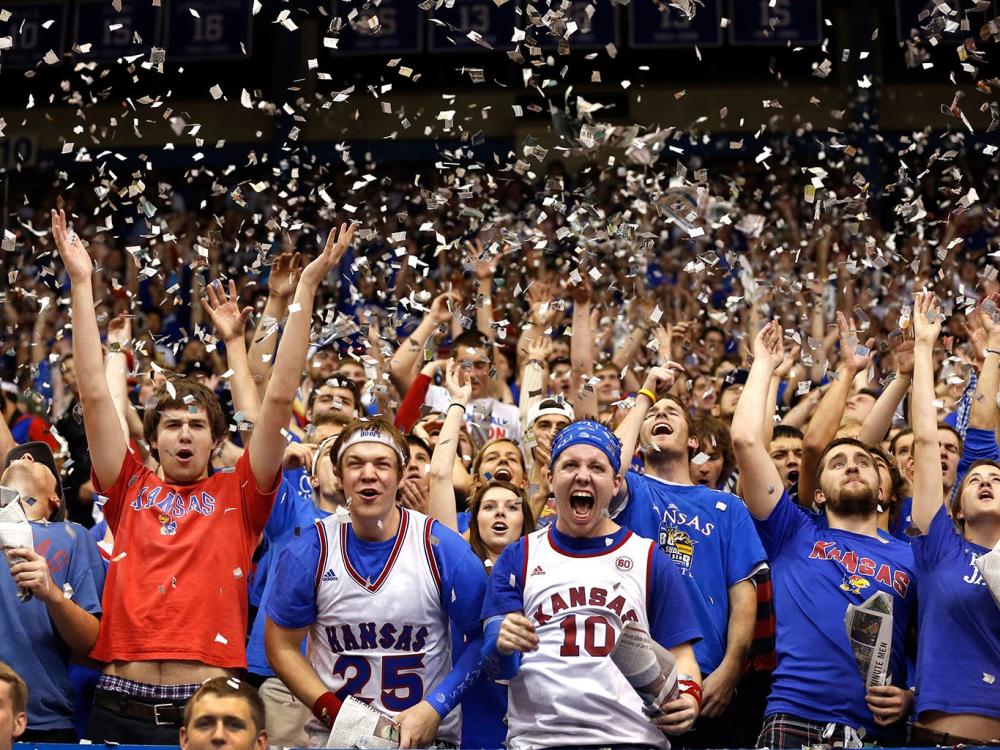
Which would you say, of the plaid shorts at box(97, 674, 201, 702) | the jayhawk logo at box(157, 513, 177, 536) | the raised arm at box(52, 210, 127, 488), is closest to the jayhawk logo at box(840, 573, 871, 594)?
the plaid shorts at box(97, 674, 201, 702)

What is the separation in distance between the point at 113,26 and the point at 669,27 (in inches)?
257

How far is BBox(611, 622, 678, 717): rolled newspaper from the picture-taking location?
13.0 feet

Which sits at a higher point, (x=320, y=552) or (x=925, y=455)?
(x=925, y=455)

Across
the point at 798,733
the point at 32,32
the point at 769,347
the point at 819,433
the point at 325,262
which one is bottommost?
the point at 798,733

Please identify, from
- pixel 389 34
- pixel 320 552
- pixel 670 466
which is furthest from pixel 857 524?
pixel 389 34

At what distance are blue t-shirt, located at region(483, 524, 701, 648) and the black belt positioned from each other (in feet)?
3.89

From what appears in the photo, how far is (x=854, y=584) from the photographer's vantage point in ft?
16.7

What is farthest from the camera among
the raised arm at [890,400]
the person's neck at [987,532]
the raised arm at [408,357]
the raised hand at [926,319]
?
the raised arm at [408,357]

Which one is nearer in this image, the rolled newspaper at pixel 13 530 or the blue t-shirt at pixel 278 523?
the rolled newspaper at pixel 13 530

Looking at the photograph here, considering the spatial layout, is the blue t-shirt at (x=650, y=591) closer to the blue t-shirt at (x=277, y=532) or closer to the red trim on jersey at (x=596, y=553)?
the red trim on jersey at (x=596, y=553)

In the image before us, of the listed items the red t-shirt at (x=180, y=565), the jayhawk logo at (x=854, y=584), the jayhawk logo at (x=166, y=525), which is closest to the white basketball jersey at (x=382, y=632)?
the red t-shirt at (x=180, y=565)

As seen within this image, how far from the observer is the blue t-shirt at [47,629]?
4.99m

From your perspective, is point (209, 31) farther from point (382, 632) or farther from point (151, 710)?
point (382, 632)

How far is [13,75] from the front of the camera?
16.7 meters
